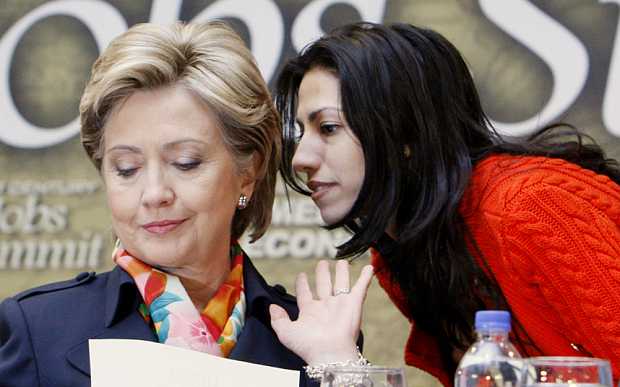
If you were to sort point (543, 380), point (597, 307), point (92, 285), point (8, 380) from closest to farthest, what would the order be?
point (543, 380), point (8, 380), point (92, 285), point (597, 307)

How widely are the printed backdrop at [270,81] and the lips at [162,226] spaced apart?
5.12 ft

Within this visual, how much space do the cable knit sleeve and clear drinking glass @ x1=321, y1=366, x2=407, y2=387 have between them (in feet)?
2.40

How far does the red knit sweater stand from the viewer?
5.91 feet

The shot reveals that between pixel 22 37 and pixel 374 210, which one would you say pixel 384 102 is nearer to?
pixel 374 210

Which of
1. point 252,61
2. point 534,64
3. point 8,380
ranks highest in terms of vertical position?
point 534,64

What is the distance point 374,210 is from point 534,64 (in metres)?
1.28

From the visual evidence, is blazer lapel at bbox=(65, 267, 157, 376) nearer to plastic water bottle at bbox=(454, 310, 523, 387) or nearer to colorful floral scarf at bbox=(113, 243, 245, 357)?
colorful floral scarf at bbox=(113, 243, 245, 357)

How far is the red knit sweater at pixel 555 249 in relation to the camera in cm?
180

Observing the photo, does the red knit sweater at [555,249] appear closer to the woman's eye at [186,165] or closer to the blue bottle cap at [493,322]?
the woman's eye at [186,165]

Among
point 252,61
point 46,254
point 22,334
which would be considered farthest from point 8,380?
point 46,254

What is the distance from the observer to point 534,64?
3.23m

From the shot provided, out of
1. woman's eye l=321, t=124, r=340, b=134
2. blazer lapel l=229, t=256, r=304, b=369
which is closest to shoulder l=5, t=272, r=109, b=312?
blazer lapel l=229, t=256, r=304, b=369

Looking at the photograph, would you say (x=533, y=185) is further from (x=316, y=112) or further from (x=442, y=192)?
(x=316, y=112)

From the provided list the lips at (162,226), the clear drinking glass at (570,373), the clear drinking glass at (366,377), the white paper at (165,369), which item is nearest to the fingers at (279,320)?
the lips at (162,226)
